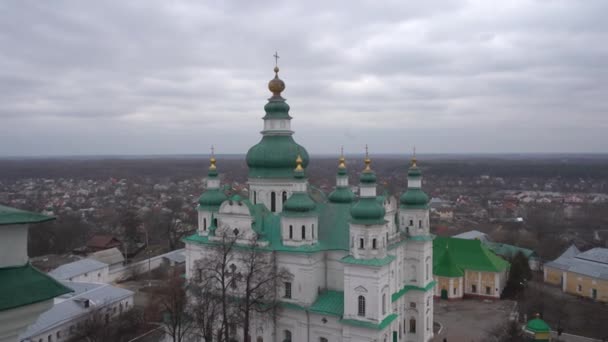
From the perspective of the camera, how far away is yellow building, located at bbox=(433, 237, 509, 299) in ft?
102

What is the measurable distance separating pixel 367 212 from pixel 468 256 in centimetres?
1817

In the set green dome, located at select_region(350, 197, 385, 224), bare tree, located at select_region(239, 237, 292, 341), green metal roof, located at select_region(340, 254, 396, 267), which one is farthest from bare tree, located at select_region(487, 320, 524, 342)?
bare tree, located at select_region(239, 237, 292, 341)

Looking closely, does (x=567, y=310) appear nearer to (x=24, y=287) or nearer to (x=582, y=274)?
(x=582, y=274)

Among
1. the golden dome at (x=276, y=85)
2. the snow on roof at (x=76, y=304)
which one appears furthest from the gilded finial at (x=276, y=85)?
the snow on roof at (x=76, y=304)

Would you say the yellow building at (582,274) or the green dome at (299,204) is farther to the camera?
the yellow building at (582,274)

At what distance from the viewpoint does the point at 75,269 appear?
1258 inches

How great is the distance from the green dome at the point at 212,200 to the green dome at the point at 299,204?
16.6ft

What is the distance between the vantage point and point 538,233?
52906 mm

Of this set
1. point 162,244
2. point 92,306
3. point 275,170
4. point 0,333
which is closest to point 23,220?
point 0,333

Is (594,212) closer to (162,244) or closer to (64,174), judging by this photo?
(162,244)

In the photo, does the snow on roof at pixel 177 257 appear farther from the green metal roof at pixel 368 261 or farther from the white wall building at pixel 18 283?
the white wall building at pixel 18 283

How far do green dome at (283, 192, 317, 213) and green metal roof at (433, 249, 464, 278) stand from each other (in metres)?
15.6

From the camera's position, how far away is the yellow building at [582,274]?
100.0 feet

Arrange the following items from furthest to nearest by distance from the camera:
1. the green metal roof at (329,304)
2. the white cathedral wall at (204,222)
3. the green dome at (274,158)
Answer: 1. the white cathedral wall at (204,222)
2. the green dome at (274,158)
3. the green metal roof at (329,304)
